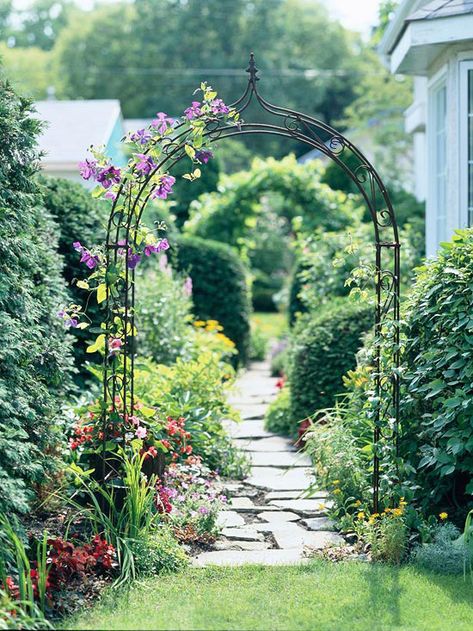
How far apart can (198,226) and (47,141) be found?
3.86 meters

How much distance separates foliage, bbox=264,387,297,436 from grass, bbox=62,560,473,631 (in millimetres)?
3315

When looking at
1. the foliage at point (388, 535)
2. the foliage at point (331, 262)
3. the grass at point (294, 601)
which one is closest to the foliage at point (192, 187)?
the foliage at point (331, 262)

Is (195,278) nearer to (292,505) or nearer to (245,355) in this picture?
(245,355)

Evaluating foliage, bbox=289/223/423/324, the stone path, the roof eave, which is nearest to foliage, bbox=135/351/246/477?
the stone path

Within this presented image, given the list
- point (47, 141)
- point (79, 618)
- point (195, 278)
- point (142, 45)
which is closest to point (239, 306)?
point (195, 278)

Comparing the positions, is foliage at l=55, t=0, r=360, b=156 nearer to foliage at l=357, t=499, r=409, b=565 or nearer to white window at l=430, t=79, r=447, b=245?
white window at l=430, t=79, r=447, b=245

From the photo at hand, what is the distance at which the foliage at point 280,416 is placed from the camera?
780 centimetres

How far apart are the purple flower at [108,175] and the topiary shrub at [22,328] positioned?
39cm

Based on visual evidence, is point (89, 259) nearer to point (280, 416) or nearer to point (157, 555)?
point (157, 555)

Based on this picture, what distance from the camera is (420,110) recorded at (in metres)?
10.7

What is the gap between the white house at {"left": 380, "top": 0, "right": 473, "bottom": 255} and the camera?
6535 millimetres

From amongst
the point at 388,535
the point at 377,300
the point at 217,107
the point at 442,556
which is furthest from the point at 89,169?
the point at 442,556

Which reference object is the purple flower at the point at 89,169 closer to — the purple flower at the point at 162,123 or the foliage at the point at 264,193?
the purple flower at the point at 162,123

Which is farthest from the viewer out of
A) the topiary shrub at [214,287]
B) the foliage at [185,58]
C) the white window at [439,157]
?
the foliage at [185,58]
